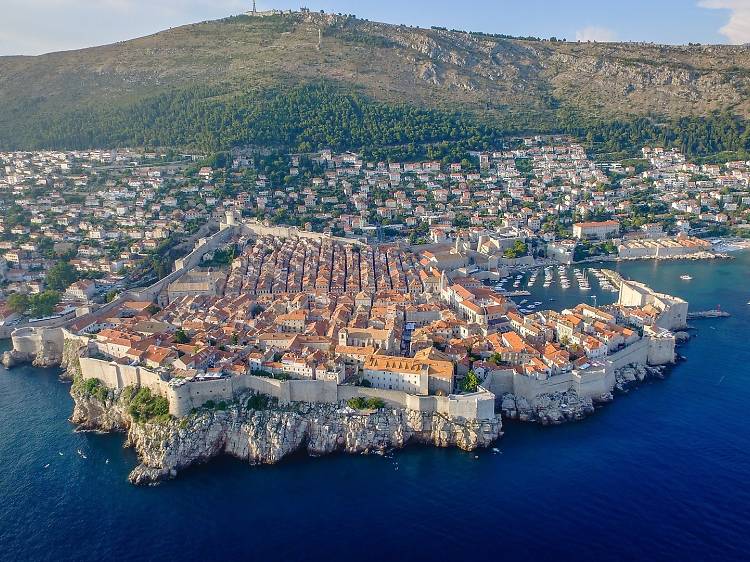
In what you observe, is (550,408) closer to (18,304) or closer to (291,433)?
(291,433)

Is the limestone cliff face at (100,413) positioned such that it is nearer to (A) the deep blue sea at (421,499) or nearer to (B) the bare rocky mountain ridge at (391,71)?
(A) the deep blue sea at (421,499)

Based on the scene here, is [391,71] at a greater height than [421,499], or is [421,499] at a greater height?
[391,71]

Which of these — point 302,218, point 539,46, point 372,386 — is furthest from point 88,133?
point 539,46

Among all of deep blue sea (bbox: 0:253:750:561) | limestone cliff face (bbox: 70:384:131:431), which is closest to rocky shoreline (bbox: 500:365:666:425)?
deep blue sea (bbox: 0:253:750:561)

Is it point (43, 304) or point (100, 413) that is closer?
point (100, 413)

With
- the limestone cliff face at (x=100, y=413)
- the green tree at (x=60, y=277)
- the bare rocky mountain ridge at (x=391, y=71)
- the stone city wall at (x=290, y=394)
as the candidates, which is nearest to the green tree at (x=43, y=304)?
the green tree at (x=60, y=277)

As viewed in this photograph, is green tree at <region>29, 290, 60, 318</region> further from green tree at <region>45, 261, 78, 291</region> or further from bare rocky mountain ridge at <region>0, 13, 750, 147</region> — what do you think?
bare rocky mountain ridge at <region>0, 13, 750, 147</region>

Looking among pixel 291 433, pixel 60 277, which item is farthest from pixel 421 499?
pixel 60 277
